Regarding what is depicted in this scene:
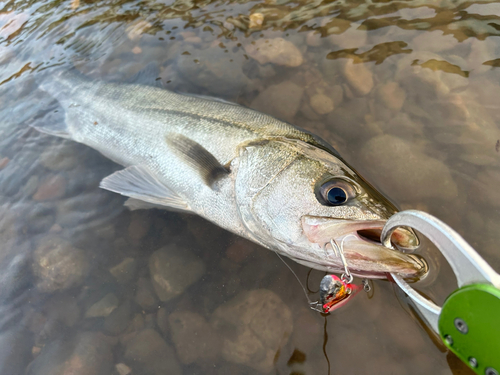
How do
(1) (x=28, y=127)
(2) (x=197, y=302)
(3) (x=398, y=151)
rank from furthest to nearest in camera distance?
(1) (x=28, y=127) → (3) (x=398, y=151) → (2) (x=197, y=302)

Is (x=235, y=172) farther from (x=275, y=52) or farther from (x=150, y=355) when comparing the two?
(x=275, y=52)

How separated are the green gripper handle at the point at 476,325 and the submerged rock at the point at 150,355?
2.01m

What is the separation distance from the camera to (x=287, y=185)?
2254 mm

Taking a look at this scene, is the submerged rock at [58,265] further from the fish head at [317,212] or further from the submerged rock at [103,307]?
the fish head at [317,212]

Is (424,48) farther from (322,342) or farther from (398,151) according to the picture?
(322,342)

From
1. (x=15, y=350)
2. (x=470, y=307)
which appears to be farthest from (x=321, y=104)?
(x=15, y=350)

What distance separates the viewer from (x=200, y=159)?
2.71m

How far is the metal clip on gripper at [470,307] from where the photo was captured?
1.14 meters

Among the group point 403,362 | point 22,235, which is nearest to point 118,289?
point 22,235

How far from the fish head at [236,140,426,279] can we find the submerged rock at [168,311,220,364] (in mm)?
912

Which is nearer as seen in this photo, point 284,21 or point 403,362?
point 403,362

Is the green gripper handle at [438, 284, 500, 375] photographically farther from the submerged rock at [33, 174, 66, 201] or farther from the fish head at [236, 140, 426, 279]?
the submerged rock at [33, 174, 66, 201]

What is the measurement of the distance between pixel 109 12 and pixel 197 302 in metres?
5.13

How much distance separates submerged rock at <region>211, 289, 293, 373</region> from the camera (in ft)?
7.45
